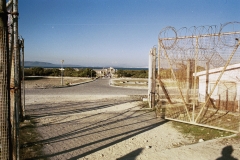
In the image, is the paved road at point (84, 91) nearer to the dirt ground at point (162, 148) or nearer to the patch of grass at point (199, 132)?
the dirt ground at point (162, 148)

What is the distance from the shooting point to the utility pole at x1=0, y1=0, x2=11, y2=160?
3357 mm

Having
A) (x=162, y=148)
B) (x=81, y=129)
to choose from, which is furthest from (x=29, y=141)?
(x=162, y=148)

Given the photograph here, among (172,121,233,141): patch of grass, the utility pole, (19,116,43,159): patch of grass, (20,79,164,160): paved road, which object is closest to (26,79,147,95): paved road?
(20,79,164,160): paved road

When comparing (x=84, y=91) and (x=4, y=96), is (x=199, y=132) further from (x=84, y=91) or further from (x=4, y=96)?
(x=84, y=91)

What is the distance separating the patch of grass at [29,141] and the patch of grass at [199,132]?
4.60 meters

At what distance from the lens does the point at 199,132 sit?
724cm

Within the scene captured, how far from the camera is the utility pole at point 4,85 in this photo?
3357mm

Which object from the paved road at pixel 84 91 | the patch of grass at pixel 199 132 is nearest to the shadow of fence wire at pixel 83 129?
the patch of grass at pixel 199 132

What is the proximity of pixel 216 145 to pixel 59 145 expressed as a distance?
13.8 feet

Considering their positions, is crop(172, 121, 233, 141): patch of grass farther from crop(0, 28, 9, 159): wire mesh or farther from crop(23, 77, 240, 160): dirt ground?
crop(0, 28, 9, 159): wire mesh

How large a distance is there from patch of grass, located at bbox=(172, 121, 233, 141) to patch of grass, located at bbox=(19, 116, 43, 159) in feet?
15.1

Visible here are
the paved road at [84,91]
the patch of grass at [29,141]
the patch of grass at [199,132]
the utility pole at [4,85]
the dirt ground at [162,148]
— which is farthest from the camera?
the paved road at [84,91]

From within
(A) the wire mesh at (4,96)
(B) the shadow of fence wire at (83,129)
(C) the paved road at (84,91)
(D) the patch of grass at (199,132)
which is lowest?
(B) the shadow of fence wire at (83,129)

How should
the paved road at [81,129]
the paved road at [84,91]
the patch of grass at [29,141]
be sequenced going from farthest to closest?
the paved road at [84,91] → the paved road at [81,129] → the patch of grass at [29,141]
